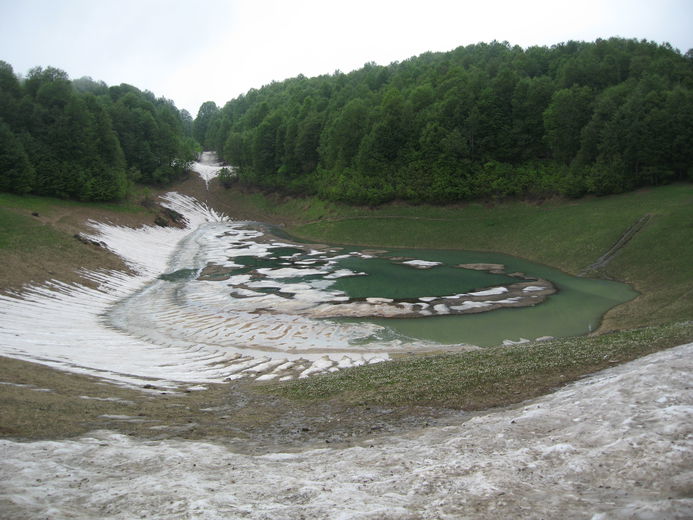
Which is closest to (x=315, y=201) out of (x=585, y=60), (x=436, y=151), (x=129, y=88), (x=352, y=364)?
(x=436, y=151)

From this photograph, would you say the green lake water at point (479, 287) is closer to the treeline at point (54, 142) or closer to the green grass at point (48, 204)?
the green grass at point (48, 204)

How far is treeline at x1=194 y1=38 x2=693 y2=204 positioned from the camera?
71.6m

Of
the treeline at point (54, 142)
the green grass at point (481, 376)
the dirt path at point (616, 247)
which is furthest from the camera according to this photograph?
the treeline at point (54, 142)

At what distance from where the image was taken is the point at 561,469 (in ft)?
30.0

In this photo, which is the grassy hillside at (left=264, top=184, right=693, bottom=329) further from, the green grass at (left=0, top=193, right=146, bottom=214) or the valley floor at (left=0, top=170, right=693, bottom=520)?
the green grass at (left=0, top=193, right=146, bottom=214)

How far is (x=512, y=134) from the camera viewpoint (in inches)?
3570

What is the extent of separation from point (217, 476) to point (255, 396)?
28.3ft

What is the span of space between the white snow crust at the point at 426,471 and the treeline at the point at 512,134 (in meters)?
69.5

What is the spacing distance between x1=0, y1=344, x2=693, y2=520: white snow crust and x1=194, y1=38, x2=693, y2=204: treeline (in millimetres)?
69451

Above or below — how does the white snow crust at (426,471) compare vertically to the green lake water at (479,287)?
above

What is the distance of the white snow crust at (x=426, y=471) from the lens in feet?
26.3

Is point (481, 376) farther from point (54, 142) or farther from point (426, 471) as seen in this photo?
point (54, 142)

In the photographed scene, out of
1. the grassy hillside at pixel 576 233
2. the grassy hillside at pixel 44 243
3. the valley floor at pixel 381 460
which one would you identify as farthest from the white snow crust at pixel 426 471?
the grassy hillside at pixel 44 243

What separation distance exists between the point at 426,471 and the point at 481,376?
25.5 feet
